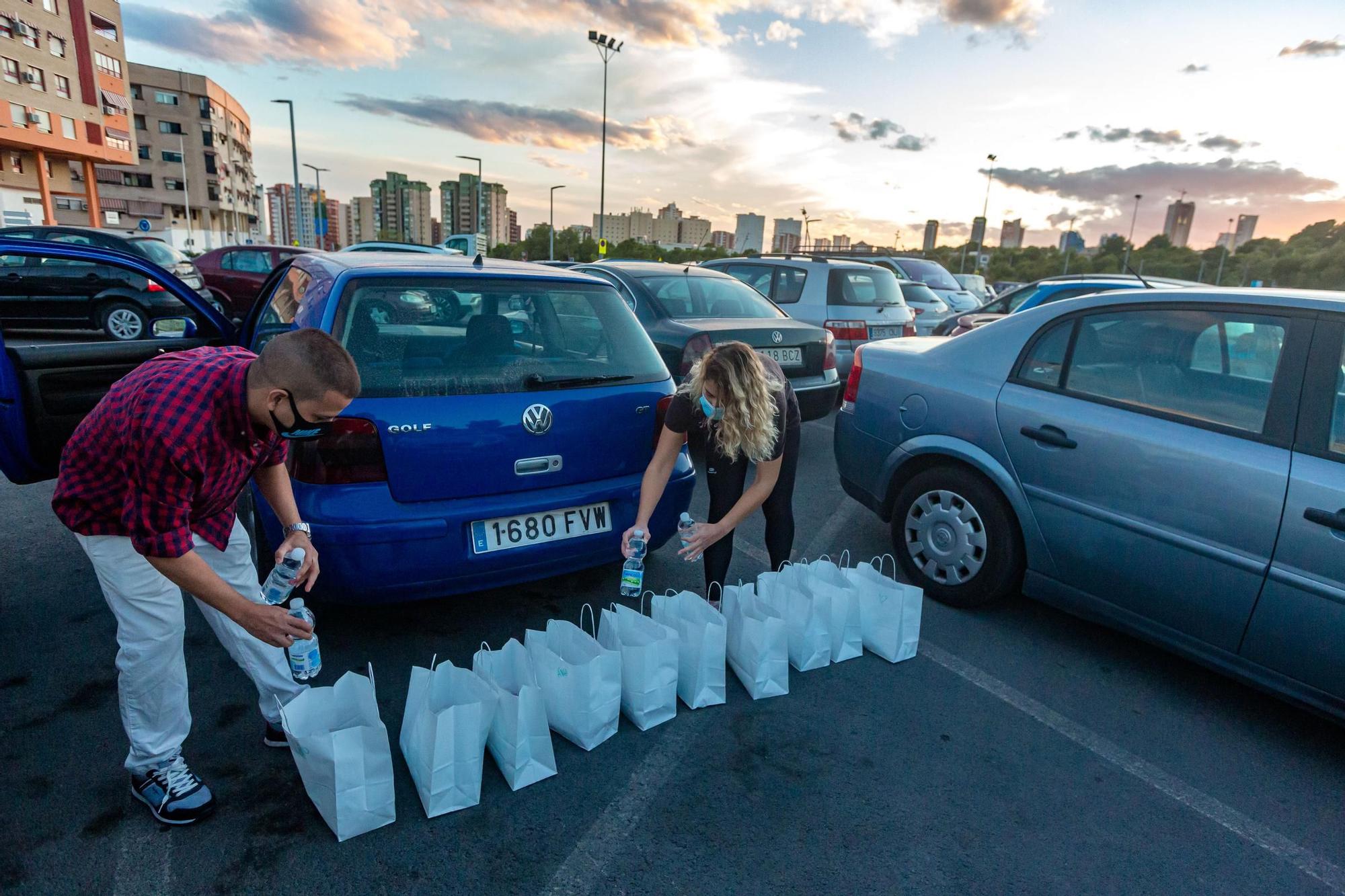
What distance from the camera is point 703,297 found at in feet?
21.1

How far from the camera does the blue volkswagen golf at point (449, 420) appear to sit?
8.64ft

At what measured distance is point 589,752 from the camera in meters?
2.47

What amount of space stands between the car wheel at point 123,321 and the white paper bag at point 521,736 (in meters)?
12.0

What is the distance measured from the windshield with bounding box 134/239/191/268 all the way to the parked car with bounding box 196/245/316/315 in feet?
3.47

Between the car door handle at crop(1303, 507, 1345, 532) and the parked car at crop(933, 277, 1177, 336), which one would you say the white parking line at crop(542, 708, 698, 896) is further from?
the parked car at crop(933, 277, 1177, 336)

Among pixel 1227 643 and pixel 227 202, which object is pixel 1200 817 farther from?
pixel 227 202

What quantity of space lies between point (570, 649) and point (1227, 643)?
238cm

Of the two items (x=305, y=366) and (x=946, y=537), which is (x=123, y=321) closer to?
(x=305, y=366)

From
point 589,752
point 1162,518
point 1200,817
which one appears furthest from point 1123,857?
point 589,752

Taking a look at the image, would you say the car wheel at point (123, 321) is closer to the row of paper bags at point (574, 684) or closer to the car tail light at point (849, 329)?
the car tail light at point (849, 329)

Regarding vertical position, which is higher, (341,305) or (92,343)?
(341,305)

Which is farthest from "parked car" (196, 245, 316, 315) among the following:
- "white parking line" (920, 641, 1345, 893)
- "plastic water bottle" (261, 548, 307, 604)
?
"white parking line" (920, 641, 1345, 893)

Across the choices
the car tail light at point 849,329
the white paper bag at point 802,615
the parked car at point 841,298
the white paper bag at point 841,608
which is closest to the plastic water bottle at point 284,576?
the white paper bag at point 802,615

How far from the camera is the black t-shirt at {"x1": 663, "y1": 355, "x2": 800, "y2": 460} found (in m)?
2.90
